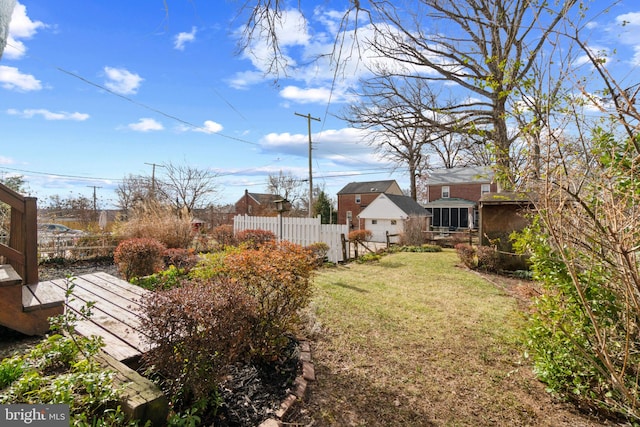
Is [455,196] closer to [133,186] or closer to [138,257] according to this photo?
[138,257]

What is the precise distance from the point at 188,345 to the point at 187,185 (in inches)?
923

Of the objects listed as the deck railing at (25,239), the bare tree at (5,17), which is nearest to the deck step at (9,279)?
the deck railing at (25,239)

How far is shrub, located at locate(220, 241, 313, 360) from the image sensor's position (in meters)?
2.70

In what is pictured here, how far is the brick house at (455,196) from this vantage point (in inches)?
1016

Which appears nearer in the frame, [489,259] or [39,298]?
[39,298]

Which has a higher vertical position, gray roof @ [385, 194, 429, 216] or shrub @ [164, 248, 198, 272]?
gray roof @ [385, 194, 429, 216]

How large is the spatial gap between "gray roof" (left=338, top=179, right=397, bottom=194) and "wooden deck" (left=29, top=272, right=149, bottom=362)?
96.1ft

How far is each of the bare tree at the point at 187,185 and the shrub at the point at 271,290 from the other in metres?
21.5

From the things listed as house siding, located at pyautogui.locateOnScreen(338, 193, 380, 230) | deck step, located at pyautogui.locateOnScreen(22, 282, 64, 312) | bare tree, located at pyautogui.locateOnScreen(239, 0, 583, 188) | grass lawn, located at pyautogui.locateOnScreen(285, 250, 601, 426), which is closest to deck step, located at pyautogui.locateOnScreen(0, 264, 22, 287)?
Result: deck step, located at pyautogui.locateOnScreen(22, 282, 64, 312)

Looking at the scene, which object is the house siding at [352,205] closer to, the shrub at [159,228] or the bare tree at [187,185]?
the bare tree at [187,185]

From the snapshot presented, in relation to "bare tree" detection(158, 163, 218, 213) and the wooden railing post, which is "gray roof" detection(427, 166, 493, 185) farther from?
the wooden railing post

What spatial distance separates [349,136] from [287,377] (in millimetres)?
12054

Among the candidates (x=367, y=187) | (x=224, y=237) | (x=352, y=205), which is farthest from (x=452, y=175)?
(x=224, y=237)

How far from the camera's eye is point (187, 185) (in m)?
23.2
